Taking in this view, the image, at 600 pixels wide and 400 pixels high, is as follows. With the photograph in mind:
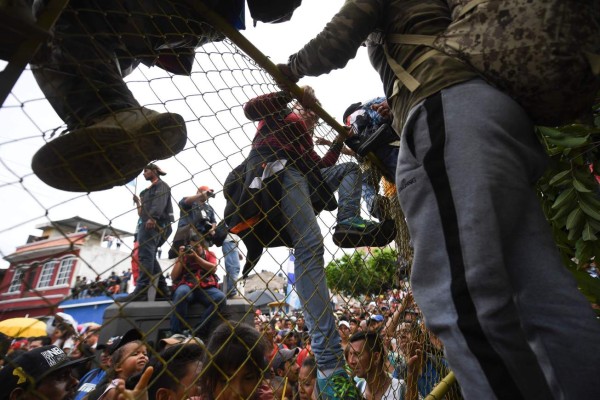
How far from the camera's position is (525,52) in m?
1.08

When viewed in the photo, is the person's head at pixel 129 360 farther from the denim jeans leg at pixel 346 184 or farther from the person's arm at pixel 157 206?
the denim jeans leg at pixel 346 184

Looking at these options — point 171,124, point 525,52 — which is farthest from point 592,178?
point 171,124

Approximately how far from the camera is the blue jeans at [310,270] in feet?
6.44

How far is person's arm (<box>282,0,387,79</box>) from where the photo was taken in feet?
4.74

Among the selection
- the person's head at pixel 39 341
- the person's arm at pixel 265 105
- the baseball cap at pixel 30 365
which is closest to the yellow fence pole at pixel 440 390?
the person's arm at pixel 265 105

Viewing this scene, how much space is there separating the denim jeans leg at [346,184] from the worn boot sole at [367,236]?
0.59 ft

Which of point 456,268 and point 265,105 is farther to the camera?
point 265,105

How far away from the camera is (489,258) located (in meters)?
0.93

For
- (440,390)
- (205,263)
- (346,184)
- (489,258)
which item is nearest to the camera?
(489,258)

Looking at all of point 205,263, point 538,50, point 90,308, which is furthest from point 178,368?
point 90,308

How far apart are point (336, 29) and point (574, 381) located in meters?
1.43

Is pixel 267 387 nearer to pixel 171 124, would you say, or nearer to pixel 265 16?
pixel 171 124

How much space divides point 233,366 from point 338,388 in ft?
1.76

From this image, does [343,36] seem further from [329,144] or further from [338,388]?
[338,388]
